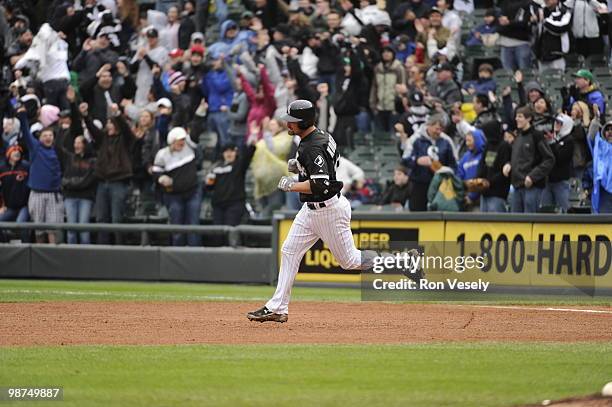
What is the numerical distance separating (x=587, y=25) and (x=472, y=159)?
10.4 feet

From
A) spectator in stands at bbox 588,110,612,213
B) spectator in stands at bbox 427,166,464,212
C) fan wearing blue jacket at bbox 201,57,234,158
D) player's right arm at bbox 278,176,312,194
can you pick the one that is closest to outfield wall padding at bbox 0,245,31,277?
fan wearing blue jacket at bbox 201,57,234,158

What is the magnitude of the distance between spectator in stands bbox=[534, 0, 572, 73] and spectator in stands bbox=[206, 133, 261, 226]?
5.36 metres

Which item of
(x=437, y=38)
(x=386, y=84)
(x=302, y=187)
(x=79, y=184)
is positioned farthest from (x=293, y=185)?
(x=79, y=184)

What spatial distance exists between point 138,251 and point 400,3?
7027mm

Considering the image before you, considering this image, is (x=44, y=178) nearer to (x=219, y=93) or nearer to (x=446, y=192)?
(x=219, y=93)

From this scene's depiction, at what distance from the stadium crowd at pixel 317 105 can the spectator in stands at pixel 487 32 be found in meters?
0.03

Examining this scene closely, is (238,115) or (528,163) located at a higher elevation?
(238,115)

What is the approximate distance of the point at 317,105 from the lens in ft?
70.9

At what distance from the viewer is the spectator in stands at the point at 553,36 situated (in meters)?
19.9

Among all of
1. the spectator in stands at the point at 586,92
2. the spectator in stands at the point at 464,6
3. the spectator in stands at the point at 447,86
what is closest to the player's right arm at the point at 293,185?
the spectator in stands at the point at 586,92

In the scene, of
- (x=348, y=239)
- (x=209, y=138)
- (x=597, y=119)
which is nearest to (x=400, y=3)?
(x=209, y=138)

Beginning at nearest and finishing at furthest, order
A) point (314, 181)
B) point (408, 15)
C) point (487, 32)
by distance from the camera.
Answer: point (314, 181) → point (487, 32) → point (408, 15)

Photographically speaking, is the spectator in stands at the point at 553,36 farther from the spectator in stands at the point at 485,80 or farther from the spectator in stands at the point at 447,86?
the spectator in stands at the point at 447,86

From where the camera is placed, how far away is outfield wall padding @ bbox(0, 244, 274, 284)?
20750 millimetres
